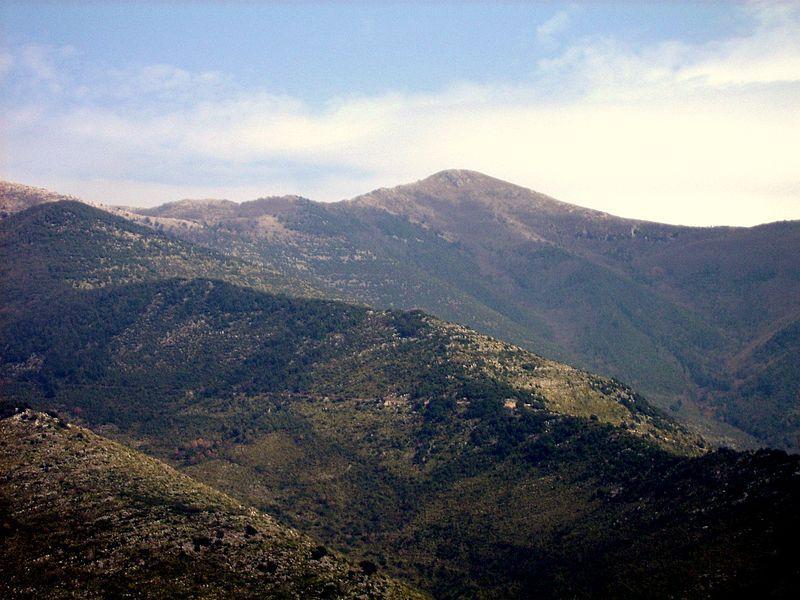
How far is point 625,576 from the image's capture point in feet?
359

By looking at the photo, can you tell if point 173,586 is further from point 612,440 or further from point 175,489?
point 612,440

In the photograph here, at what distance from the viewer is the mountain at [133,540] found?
97062mm

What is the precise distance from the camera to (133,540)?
107 meters

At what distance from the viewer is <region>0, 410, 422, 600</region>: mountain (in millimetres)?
97062

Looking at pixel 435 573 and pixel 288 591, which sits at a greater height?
pixel 288 591

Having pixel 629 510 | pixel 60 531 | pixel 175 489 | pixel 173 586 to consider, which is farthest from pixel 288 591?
pixel 629 510

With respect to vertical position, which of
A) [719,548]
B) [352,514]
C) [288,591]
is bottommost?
[352,514]

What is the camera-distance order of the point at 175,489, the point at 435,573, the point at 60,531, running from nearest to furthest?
the point at 60,531, the point at 175,489, the point at 435,573

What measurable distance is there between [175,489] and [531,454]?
84.1m

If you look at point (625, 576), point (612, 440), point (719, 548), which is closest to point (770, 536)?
point (719, 548)

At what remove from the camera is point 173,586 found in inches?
3819

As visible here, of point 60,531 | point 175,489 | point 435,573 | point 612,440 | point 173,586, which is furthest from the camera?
point 612,440

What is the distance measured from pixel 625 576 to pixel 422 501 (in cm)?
7449

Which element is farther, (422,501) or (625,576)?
(422,501)
